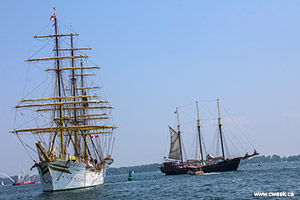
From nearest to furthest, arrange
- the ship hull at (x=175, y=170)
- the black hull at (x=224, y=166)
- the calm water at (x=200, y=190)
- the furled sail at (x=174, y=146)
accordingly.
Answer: the calm water at (x=200, y=190) → the black hull at (x=224, y=166) → the ship hull at (x=175, y=170) → the furled sail at (x=174, y=146)

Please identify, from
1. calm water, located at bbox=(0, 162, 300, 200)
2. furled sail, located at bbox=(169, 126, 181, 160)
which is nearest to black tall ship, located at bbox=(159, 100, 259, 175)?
furled sail, located at bbox=(169, 126, 181, 160)

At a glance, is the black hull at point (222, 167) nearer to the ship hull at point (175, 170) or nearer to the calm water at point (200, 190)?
the ship hull at point (175, 170)

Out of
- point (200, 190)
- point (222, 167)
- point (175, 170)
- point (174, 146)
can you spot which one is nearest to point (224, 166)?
point (222, 167)

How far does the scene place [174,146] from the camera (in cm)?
13075

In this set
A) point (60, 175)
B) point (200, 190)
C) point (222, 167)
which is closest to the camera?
point (200, 190)

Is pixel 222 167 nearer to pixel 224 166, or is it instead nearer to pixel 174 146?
pixel 224 166

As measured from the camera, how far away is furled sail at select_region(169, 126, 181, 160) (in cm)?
12950

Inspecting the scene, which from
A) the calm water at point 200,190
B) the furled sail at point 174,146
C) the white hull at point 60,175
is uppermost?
the furled sail at point 174,146

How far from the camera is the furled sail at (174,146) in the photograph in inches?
5098

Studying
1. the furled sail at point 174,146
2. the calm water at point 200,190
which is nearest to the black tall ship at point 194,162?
the furled sail at point 174,146

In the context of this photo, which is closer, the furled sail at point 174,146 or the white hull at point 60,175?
the white hull at point 60,175

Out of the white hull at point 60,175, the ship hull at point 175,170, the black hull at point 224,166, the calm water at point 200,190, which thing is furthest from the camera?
the ship hull at point 175,170

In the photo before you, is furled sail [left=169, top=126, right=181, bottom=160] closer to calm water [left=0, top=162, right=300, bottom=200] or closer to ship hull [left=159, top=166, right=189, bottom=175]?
ship hull [left=159, top=166, right=189, bottom=175]

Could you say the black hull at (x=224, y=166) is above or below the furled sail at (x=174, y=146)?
below
